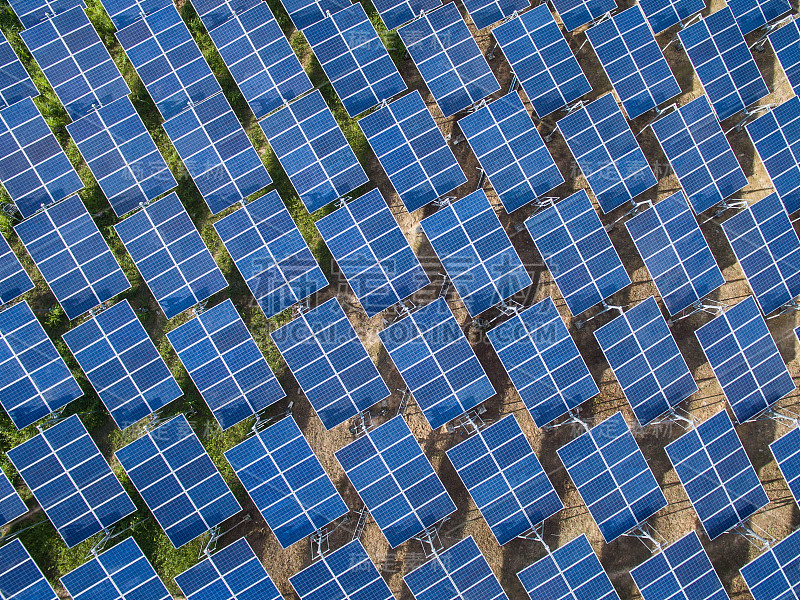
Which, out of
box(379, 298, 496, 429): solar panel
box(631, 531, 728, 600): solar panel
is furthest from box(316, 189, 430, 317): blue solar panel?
box(631, 531, 728, 600): solar panel

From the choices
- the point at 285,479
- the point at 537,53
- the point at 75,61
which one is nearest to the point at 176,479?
the point at 285,479

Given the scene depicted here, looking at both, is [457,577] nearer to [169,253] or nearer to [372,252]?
[372,252]

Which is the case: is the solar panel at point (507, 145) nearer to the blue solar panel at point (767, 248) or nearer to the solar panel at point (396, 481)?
the blue solar panel at point (767, 248)

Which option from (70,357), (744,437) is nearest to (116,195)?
(70,357)

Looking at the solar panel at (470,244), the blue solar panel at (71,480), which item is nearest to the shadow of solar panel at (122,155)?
the blue solar panel at (71,480)

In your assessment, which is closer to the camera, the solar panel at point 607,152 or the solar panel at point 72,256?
the solar panel at point 72,256

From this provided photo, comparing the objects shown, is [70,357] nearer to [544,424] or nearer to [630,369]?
[544,424]
